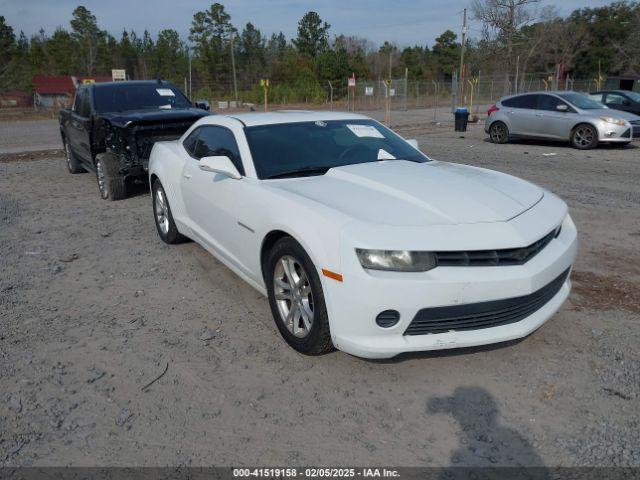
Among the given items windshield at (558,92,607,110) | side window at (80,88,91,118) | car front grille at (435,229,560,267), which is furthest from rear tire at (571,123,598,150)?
car front grille at (435,229,560,267)

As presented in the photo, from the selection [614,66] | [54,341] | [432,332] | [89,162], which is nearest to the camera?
[432,332]

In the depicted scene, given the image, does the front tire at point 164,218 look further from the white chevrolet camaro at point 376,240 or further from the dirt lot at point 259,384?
the white chevrolet camaro at point 376,240

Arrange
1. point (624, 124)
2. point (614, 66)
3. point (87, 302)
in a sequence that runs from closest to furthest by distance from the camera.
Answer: point (87, 302)
point (624, 124)
point (614, 66)

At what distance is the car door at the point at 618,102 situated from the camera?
17141 millimetres

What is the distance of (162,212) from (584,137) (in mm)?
11206

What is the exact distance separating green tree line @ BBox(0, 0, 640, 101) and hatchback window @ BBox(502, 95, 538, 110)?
29846mm

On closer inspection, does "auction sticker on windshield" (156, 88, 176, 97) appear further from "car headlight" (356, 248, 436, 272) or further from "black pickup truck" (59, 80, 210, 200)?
"car headlight" (356, 248, 436, 272)

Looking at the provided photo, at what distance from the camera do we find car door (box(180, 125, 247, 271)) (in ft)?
13.5

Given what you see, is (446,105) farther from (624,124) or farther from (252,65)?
(252,65)

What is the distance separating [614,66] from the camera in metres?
57.2

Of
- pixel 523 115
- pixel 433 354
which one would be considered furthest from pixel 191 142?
pixel 523 115

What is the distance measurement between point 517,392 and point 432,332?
1.96 feet

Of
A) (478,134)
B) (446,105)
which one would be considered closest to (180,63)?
(446,105)

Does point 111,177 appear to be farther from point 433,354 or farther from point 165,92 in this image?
point 433,354
